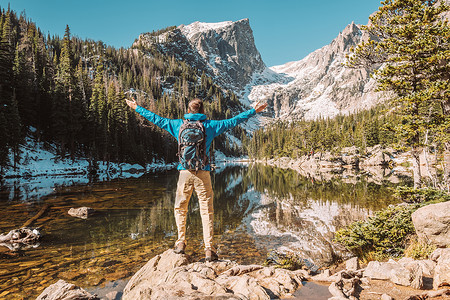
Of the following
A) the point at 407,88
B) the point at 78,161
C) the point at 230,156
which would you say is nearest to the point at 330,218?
the point at 407,88

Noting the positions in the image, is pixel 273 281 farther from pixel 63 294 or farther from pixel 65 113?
pixel 65 113

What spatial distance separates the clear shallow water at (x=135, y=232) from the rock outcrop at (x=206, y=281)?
273 cm

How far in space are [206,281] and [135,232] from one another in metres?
9.27

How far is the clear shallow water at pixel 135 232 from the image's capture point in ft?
24.8

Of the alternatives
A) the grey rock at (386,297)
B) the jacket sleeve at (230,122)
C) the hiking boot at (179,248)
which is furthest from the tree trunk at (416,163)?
the hiking boot at (179,248)

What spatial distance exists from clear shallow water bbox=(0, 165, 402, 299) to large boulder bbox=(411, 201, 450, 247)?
3.98m

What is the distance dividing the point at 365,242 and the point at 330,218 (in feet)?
26.3

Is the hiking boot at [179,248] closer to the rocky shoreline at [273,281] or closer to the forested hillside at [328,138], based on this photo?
the rocky shoreline at [273,281]

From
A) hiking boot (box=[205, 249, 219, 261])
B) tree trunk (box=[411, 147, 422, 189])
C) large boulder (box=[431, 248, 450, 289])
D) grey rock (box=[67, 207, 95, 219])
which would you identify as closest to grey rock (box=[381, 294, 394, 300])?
large boulder (box=[431, 248, 450, 289])

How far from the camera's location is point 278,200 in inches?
883

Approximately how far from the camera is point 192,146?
511 centimetres

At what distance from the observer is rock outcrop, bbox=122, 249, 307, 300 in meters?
3.82

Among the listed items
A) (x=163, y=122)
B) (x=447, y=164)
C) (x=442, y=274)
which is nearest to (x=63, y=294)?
(x=163, y=122)

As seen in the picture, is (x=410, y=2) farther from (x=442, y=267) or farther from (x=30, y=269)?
(x=30, y=269)
